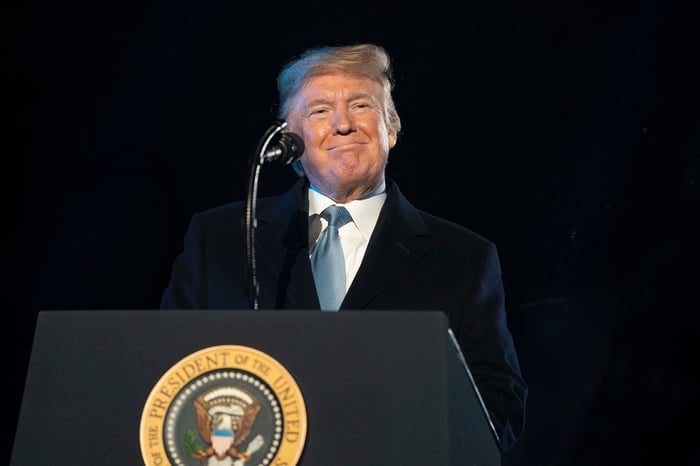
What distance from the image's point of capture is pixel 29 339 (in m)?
3.03

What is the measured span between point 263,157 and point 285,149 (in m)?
0.06

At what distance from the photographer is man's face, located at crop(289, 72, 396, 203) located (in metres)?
2.27

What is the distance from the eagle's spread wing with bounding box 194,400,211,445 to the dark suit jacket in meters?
0.73

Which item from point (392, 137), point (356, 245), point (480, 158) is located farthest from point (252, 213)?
point (480, 158)

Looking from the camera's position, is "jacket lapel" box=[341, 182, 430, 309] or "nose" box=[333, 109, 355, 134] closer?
"jacket lapel" box=[341, 182, 430, 309]

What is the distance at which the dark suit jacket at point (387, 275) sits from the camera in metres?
1.97

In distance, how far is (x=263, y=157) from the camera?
1665mm

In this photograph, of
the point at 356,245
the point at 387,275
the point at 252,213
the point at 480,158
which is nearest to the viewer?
the point at 252,213

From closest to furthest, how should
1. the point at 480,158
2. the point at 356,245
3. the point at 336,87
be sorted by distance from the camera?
the point at 356,245 → the point at 336,87 → the point at 480,158

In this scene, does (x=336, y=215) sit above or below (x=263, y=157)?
below

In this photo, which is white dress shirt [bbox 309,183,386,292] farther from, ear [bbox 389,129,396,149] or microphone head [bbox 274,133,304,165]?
microphone head [bbox 274,133,304,165]

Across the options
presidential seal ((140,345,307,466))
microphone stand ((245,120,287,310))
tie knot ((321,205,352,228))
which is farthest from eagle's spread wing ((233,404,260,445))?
tie knot ((321,205,352,228))

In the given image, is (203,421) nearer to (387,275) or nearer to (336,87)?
(387,275)

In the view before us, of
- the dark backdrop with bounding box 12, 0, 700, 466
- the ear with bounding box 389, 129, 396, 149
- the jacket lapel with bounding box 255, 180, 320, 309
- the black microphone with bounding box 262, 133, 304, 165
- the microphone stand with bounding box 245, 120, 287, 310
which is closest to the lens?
the microphone stand with bounding box 245, 120, 287, 310
